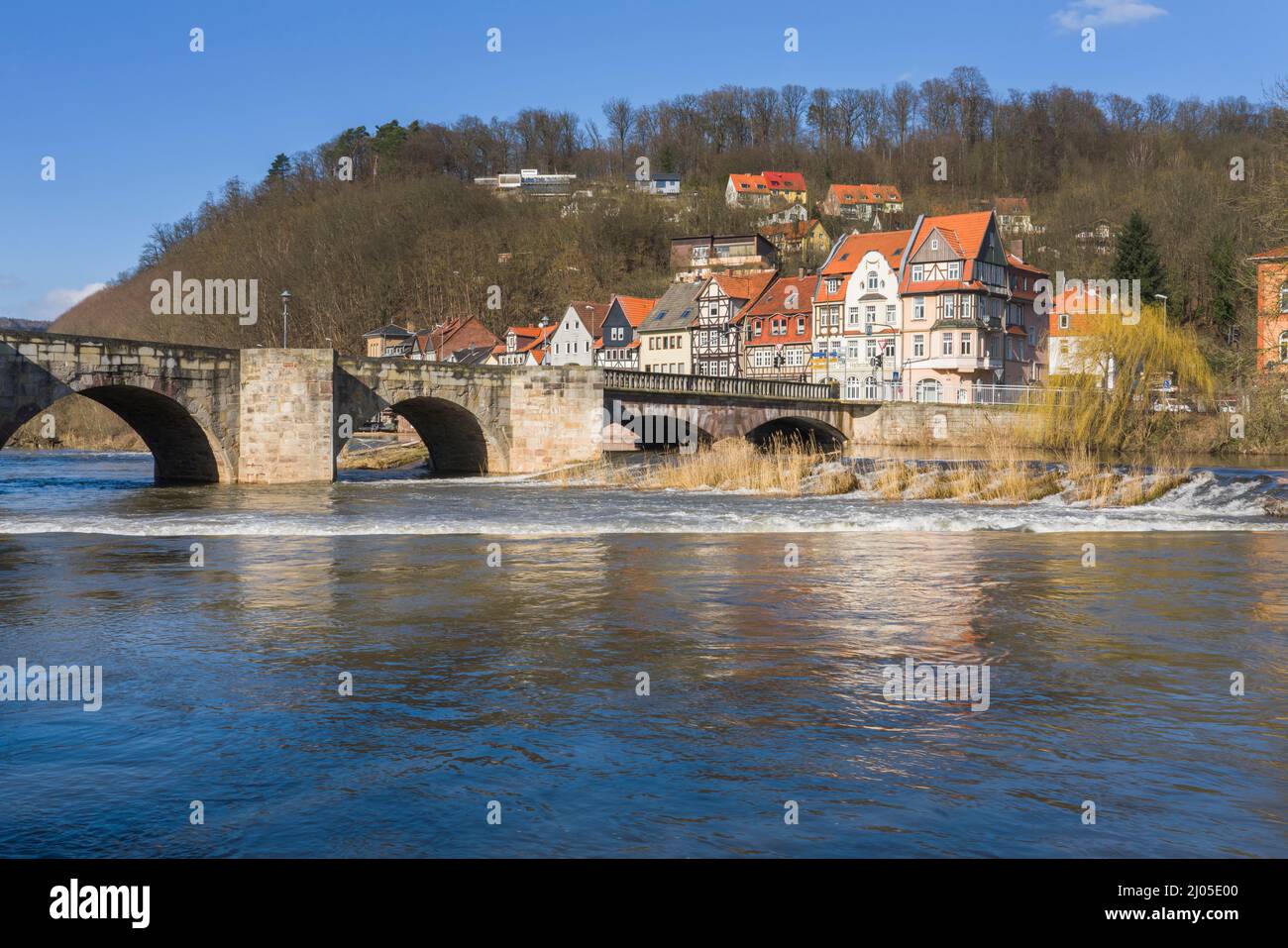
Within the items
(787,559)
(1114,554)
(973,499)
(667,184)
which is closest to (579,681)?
(787,559)

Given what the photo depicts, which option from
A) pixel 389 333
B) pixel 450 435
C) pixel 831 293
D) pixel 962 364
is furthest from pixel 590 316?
pixel 450 435

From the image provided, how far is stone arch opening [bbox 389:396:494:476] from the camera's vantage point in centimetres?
4206

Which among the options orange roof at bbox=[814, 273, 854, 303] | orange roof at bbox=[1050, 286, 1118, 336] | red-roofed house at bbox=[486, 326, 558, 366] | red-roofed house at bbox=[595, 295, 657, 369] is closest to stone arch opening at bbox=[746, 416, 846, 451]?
orange roof at bbox=[1050, 286, 1118, 336]

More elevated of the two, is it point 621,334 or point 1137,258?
point 1137,258

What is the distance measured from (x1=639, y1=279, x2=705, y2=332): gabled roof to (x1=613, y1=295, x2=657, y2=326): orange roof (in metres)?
2.14

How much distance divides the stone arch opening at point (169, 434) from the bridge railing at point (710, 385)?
14.0 m

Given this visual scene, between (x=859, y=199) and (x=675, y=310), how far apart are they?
4524cm

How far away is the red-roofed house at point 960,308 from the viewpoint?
2938 inches

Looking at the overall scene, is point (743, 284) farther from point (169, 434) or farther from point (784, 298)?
→ point (169, 434)

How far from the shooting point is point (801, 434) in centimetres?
6053

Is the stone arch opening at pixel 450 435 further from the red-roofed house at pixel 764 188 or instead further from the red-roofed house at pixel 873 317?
the red-roofed house at pixel 764 188

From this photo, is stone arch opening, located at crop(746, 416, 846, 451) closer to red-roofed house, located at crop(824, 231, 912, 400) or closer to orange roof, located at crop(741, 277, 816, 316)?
red-roofed house, located at crop(824, 231, 912, 400)

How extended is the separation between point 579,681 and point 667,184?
13838 cm

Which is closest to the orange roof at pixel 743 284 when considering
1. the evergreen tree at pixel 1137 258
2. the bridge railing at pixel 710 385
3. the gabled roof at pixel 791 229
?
the gabled roof at pixel 791 229
